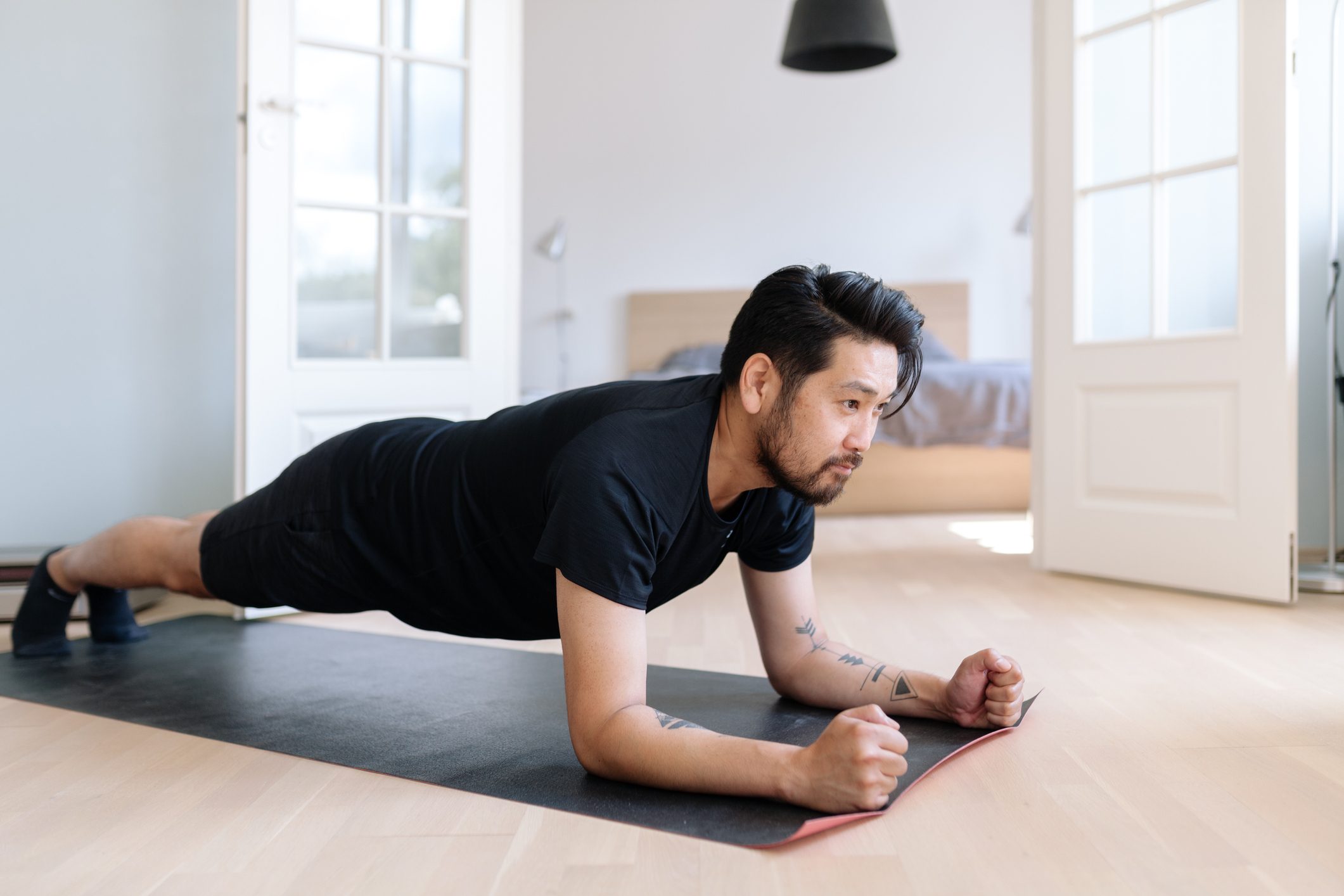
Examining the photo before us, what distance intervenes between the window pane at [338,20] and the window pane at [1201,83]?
7.24ft

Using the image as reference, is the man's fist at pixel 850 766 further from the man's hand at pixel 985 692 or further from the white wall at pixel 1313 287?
the white wall at pixel 1313 287

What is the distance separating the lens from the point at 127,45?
10.0ft

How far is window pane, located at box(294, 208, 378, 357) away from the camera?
2.83 m

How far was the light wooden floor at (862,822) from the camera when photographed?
3.72ft

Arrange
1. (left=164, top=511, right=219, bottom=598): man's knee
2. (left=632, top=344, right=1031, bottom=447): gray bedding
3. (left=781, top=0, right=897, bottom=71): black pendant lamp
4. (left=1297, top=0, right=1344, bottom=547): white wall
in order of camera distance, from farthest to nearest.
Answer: (left=632, top=344, right=1031, bottom=447): gray bedding, (left=781, top=0, right=897, bottom=71): black pendant lamp, (left=1297, top=0, right=1344, bottom=547): white wall, (left=164, top=511, right=219, bottom=598): man's knee

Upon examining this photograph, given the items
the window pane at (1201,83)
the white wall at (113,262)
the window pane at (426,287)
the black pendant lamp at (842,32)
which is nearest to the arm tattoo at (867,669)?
the window pane at (426,287)

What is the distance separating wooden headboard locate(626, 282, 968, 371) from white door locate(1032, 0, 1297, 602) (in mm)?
3473

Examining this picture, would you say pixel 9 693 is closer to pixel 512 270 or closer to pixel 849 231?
pixel 512 270

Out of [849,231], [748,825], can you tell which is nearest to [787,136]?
[849,231]

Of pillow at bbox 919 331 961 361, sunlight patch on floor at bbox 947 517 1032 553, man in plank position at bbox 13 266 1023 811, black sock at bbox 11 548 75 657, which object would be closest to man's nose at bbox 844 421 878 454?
man in plank position at bbox 13 266 1023 811

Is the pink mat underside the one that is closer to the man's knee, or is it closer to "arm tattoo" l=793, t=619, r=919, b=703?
"arm tattoo" l=793, t=619, r=919, b=703

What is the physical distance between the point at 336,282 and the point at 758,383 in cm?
181

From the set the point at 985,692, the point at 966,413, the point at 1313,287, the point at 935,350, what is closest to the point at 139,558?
the point at 985,692

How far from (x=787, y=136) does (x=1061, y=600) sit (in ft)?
15.9
